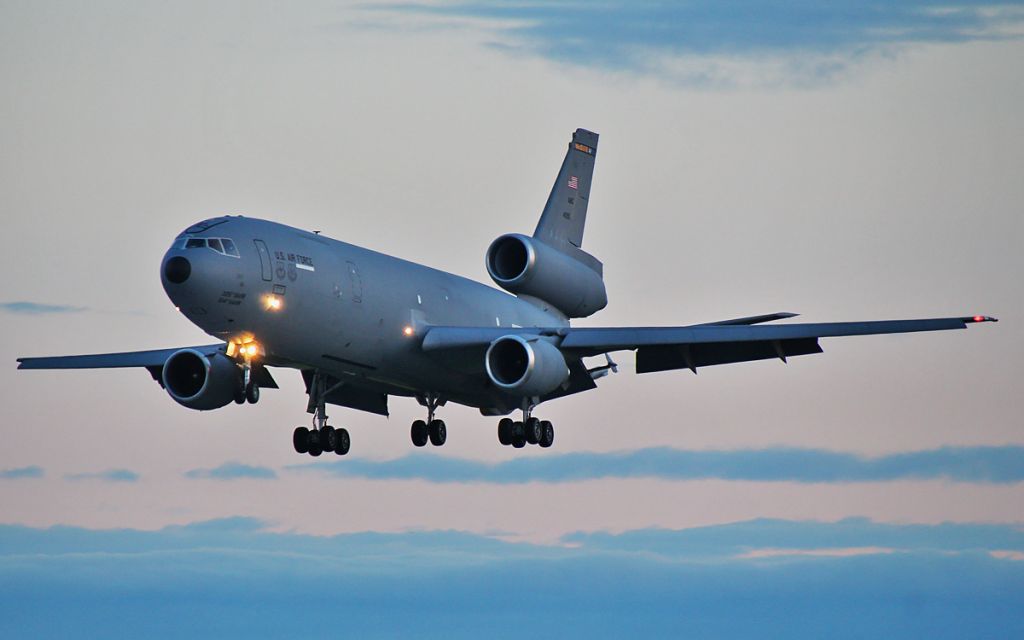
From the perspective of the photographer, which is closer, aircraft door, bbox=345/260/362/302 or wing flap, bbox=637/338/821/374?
aircraft door, bbox=345/260/362/302

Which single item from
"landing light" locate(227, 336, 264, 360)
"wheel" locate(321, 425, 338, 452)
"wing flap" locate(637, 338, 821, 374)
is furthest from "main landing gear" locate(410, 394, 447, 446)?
"landing light" locate(227, 336, 264, 360)

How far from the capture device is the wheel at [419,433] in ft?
190

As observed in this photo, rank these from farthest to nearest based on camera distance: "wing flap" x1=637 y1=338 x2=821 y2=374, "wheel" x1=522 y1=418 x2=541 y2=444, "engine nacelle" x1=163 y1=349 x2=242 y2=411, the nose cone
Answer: "wheel" x1=522 y1=418 x2=541 y2=444 < "wing flap" x1=637 y1=338 x2=821 y2=374 < "engine nacelle" x1=163 y1=349 x2=242 y2=411 < the nose cone

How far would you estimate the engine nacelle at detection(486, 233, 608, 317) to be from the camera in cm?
5912

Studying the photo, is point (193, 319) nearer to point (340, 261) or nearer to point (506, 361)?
point (340, 261)

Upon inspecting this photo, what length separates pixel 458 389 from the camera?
56.1 m

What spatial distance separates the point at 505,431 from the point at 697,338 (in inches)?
241

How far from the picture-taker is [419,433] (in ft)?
190

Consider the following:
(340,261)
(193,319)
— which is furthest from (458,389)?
(193,319)

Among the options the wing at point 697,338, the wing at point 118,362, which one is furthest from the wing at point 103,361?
the wing at point 697,338

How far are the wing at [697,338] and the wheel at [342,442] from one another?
13.6 ft

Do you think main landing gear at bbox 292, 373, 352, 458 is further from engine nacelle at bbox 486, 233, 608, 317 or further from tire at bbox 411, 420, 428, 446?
engine nacelle at bbox 486, 233, 608, 317

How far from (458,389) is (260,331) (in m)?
8.64

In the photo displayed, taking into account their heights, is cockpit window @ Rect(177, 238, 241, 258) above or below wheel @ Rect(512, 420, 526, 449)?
above
